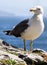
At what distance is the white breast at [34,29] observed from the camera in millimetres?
15500

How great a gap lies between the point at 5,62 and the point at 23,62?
27.8 inches

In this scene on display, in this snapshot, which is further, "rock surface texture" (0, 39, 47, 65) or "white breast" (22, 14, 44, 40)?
"white breast" (22, 14, 44, 40)

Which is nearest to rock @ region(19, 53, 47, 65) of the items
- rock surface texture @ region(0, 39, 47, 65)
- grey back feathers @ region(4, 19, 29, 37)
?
rock surface texture @ region(0, 39, 47, 65)

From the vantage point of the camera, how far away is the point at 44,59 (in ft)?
42.7

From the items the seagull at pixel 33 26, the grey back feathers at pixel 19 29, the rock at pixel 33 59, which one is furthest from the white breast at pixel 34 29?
the rock at pixel 33 59

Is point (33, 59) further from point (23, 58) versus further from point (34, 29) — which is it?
point (34, 29)

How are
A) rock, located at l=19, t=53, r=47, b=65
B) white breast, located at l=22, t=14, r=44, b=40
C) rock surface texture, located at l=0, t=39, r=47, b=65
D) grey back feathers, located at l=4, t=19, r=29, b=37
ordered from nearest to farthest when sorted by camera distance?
rock surface texture, located at l=0, t=39, r=47, b=65
rock, located at l=19, t=53, r=47, b=65
white breast, located at l=22, t=14, r=44, b=40
grey back feathers, located at l=4, t=19, r=29, b=37

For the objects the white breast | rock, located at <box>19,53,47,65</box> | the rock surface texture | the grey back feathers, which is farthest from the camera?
the grey back feathers

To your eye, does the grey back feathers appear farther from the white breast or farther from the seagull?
the white breast

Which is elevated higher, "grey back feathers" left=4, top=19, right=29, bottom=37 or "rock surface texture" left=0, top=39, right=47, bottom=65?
"grey back feathers" left=4, top=19, right=29, bottom=37

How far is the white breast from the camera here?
1550 cm

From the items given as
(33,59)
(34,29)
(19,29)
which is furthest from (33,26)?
(33,59)

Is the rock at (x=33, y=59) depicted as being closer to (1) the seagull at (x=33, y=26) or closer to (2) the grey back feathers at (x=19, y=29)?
(1) the seagull at (x=33, y=26)

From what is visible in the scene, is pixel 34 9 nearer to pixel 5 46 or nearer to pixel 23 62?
pixel 5 46
